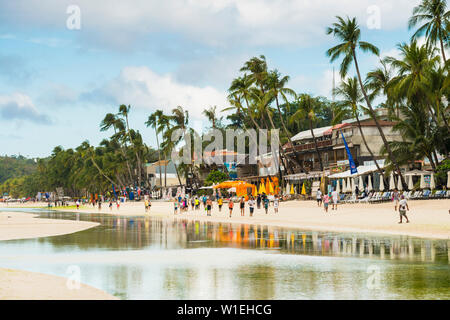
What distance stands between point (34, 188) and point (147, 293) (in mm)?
196118

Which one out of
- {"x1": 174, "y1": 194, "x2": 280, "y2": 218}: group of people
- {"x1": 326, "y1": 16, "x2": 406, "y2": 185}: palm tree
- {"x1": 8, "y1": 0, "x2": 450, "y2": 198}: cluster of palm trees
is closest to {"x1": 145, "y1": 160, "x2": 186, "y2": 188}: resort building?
{"x1": 8, "y1": 0, "x2": 450, "y2": 198}: cluster of palm trees

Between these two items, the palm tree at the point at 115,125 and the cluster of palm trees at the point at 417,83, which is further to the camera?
the palm tree at the point at 115,125

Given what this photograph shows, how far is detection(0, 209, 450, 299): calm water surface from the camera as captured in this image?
33.8ft

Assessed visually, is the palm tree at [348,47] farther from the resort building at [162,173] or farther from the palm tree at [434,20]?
the resort building at [162,173]

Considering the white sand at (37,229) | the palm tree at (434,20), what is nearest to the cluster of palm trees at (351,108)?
the palm tree at (434,20)

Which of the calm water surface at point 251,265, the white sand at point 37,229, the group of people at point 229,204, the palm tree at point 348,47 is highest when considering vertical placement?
the palm tree at point 348,47

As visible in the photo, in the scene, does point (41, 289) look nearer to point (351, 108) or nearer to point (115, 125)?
point (351, 108)

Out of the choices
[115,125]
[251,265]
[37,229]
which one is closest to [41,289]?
[251,265]

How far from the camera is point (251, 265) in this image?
558 inches

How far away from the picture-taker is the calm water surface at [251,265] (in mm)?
10297

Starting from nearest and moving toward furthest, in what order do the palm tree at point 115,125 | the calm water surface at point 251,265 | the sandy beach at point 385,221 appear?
the calm water surface at point 251,265
the sandy beach at point 385,221
the palm tree at point 115,125

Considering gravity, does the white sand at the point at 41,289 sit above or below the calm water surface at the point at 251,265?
above

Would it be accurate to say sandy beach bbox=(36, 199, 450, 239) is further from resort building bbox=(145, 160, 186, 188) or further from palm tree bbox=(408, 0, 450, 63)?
resort building bbox=(145, 160, 186, 188)

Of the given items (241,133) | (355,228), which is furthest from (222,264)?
(241,133)
